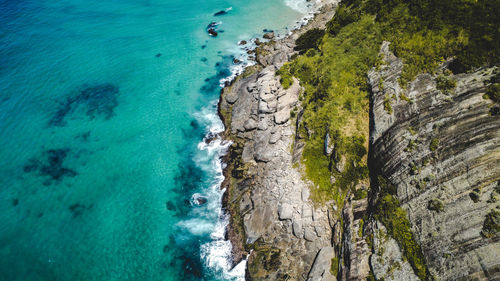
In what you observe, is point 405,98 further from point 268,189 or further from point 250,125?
point 250,125

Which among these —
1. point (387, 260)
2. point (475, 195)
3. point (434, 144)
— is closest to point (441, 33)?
point (434, 144)

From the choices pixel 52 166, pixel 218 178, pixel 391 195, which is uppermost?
pixel 391 195

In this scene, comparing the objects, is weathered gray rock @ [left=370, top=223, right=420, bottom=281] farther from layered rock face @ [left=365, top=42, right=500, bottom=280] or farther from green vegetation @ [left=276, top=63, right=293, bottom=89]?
green vegetation @ [left=276, top=63, right=293, bottom=89]

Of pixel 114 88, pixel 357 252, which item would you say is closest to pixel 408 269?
pixel 357 252

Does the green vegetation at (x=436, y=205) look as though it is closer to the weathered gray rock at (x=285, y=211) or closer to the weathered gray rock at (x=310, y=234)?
the weathered gray rock at (x=310, y=234)

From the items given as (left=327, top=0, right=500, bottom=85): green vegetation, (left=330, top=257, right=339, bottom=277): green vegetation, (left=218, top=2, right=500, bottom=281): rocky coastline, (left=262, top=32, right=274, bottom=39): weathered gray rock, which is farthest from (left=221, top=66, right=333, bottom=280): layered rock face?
(left=262, top=32, right=274, bottom=39): weathered gray rock

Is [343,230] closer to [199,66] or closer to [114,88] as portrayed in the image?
[199,66]
